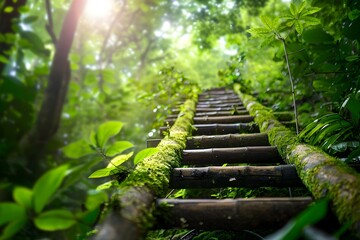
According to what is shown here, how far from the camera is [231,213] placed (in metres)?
1.23

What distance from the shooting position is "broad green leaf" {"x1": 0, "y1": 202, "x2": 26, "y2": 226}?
28.0 inches

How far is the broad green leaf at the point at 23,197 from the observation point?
744 mm

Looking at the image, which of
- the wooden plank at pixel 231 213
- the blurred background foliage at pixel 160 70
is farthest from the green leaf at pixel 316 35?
the wooden plank at pixel 231 213

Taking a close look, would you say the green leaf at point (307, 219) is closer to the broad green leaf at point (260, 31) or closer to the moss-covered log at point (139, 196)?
the moss-covered log at point (139, 196)

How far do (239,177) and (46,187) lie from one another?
117 centimetres

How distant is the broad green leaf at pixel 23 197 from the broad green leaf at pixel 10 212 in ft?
0.06

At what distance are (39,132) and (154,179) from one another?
10.8 ft

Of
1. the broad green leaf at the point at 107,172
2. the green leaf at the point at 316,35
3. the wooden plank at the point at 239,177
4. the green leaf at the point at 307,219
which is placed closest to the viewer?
the green leaf at the point at 307,219

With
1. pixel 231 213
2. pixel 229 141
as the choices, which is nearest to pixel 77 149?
pixel 231 213

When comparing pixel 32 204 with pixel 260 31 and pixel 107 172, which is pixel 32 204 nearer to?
pixel 107 172

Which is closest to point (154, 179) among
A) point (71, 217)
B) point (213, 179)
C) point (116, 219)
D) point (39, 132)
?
point (213, 179)

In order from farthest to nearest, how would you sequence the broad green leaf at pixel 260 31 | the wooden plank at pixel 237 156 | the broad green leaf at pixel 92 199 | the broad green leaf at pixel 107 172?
1. the broad green leaf at pixel 260 31
2. the wooden plank at pixel 237 156
3. the broad green leaf at pixel 107 172
4. the broad green leaf at pixel 92 199

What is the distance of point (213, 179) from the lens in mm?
1690

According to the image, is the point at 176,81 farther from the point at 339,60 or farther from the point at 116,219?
the point at 116,219
